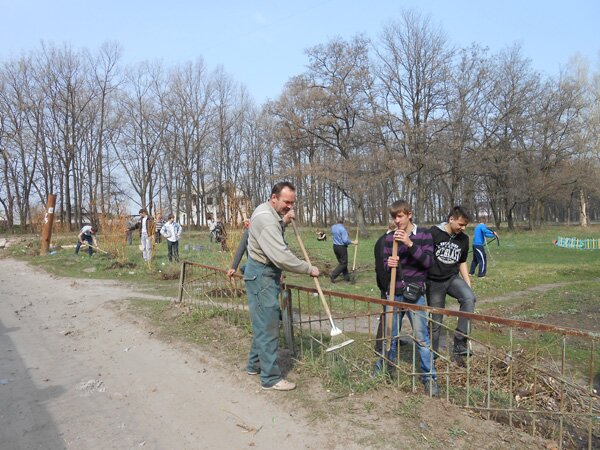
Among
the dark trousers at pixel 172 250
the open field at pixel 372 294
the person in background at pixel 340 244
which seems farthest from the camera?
the dark trousers at pixel 172 250

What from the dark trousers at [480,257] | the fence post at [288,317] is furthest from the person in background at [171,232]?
the fence post at [288,317]

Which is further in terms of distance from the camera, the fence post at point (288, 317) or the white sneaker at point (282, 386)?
the fence post at point (288, 317)

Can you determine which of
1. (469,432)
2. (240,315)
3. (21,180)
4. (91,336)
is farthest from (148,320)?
(21,180)

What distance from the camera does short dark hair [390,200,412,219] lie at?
13.6 feet

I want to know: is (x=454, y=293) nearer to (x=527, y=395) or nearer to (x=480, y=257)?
(x=527, y=395)

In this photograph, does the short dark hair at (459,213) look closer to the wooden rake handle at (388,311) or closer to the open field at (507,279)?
the wooden rake handle at (388,311)

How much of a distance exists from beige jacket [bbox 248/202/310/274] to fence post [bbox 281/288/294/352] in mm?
1088

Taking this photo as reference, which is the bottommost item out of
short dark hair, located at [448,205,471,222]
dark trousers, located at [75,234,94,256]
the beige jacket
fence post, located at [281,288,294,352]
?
fence post, located at [281,288,294,352]

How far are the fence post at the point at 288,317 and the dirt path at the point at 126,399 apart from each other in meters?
0.67

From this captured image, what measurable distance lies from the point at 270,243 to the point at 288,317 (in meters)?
1.44

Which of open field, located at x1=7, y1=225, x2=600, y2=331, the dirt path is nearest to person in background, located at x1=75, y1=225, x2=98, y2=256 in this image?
open field, located at x1=7, y1=225, x2=600, y2=331

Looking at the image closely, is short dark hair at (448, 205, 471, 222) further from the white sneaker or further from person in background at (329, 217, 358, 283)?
person in background at (329, 217, 358, 283)

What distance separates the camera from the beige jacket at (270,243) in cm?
379

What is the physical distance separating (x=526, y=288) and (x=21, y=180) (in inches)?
1694
